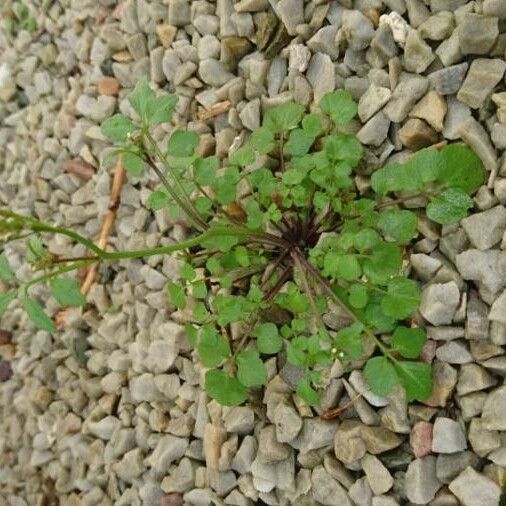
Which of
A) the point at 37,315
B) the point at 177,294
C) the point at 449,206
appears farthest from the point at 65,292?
the point at 449,206

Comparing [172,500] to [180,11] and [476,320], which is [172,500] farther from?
[180,11]

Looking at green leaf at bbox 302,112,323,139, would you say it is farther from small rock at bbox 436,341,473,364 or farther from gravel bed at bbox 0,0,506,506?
small rock at bbox 436,341,473,364

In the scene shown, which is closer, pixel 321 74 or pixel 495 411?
pixel 495 411

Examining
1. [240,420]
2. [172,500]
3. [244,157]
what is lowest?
[172,500]

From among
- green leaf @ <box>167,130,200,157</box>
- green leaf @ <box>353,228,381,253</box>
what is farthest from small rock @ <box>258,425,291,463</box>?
green leaf @ <box>167,130,200,157</box>

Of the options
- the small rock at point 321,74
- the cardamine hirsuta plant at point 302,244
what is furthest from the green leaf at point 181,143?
the small rock at point 321,74
